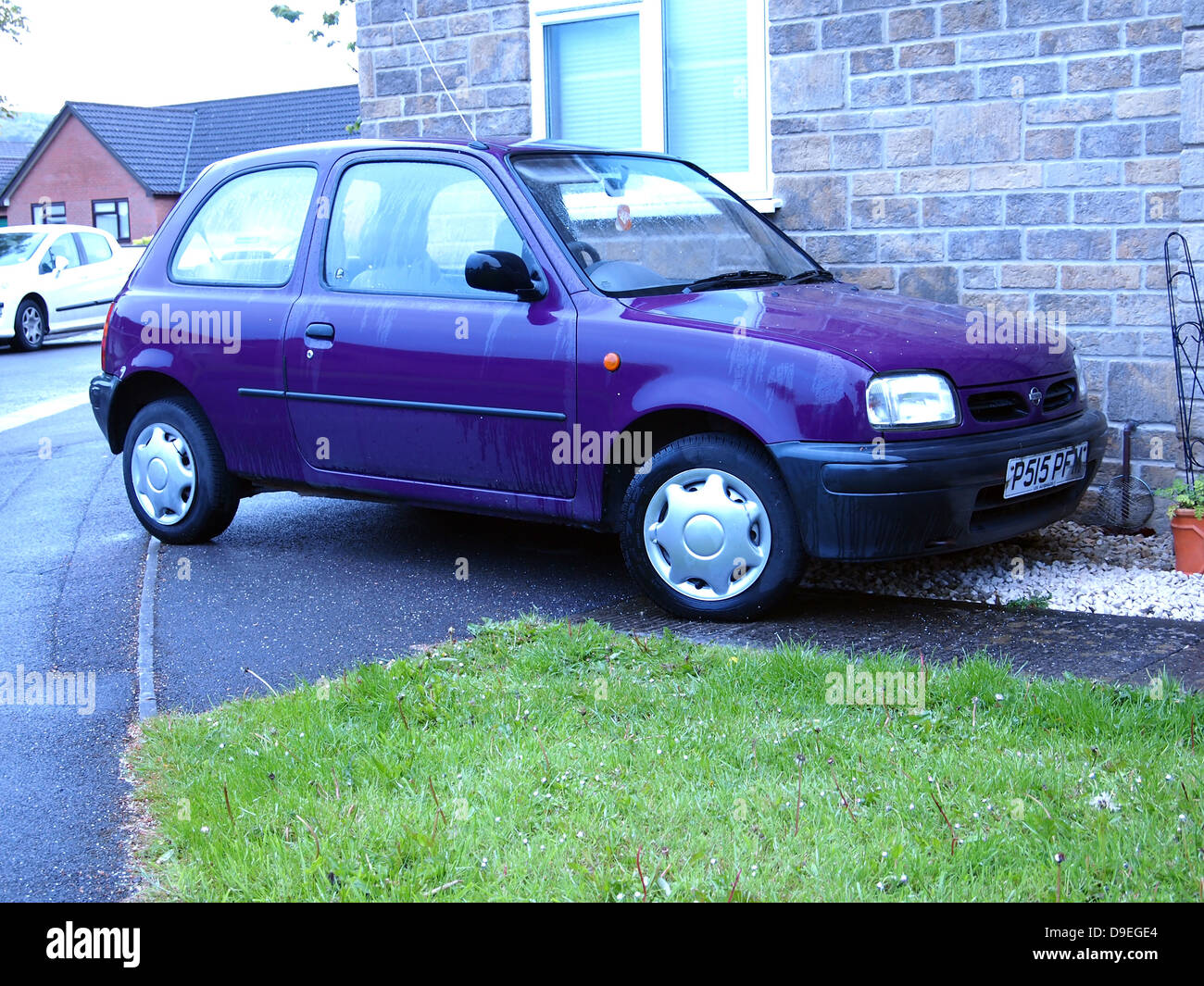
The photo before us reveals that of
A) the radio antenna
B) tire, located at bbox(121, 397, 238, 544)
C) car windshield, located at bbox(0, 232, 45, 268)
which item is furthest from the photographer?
car windshield, located at bbox(0, 232, 45, 268)

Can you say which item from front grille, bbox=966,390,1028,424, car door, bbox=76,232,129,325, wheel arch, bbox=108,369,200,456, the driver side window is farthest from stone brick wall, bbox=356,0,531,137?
car door, bbox=76,232,129,325

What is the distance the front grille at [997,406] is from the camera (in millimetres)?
5316

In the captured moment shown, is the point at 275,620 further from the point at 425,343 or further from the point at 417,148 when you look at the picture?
the point at 417,148

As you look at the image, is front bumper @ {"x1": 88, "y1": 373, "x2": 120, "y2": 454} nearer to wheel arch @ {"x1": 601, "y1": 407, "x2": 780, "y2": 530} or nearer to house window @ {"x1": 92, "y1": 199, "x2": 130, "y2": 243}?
wheel arch @ {"x1": 601, "y1": 407, "x2": 780, "y2": 530}

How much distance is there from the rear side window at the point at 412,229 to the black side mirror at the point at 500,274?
0.44 feet

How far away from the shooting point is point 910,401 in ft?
16.9

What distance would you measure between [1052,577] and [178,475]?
13.7 ft

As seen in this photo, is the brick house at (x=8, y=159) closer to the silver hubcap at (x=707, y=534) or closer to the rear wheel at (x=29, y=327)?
the rear wheel at (x=29, y=327)

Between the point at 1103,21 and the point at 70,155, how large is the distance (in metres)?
53.3

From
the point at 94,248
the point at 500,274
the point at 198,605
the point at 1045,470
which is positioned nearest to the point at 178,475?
the point at 198,605

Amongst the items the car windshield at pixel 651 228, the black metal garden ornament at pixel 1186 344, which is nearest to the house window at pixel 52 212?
the car windshield at pixel 651 228

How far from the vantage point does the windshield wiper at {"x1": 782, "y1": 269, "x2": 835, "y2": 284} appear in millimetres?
6391

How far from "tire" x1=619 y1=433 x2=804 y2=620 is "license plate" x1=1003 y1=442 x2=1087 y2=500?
Answer: 0.86 metres

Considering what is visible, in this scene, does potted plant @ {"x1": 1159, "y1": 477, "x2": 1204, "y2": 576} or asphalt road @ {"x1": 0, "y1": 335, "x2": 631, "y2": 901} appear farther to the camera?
potted plant @ {"x1": 1159, "y1": 477, "x2": 1204, "y2": 576}
